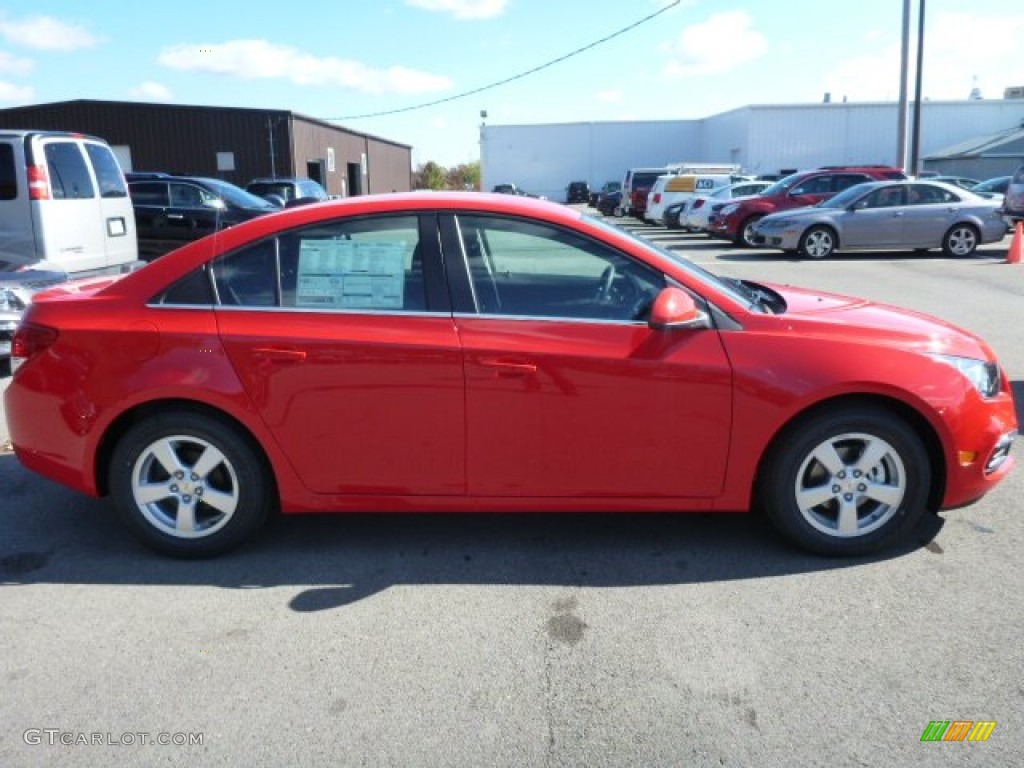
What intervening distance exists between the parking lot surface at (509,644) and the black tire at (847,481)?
0.14 metres

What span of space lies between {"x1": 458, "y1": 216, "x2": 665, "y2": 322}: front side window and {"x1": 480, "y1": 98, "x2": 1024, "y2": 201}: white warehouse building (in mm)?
43087

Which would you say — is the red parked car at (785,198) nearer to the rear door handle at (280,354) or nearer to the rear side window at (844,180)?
the rear side window at (844,180)

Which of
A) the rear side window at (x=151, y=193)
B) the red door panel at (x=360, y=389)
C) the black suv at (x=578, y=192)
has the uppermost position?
the black suv at (x=578, y=192)

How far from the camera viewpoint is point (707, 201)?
23391 millimetres

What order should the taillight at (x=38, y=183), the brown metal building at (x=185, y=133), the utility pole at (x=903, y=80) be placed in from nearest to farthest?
1. the taillight at (x=38, y=183)
2. the utility pole at (x=903, y=80)
3. the brown metal building at (x=185, y=133)

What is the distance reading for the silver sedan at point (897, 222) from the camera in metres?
17.2

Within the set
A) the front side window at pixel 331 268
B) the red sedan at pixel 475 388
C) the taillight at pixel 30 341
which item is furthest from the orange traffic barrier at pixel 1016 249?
the taillight at pixel 30 341

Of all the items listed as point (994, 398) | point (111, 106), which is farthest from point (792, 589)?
point (111, 106)

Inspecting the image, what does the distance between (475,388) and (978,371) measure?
2229mm

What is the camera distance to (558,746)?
2.73 m

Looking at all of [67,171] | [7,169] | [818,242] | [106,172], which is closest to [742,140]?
[818,242]

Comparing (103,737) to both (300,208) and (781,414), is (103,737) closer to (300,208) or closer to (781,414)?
(300,208)

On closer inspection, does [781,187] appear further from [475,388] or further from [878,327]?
[475,388]

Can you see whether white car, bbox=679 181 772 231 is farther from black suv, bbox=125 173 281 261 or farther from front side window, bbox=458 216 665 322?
front side window, bbox=458 216 665 322
